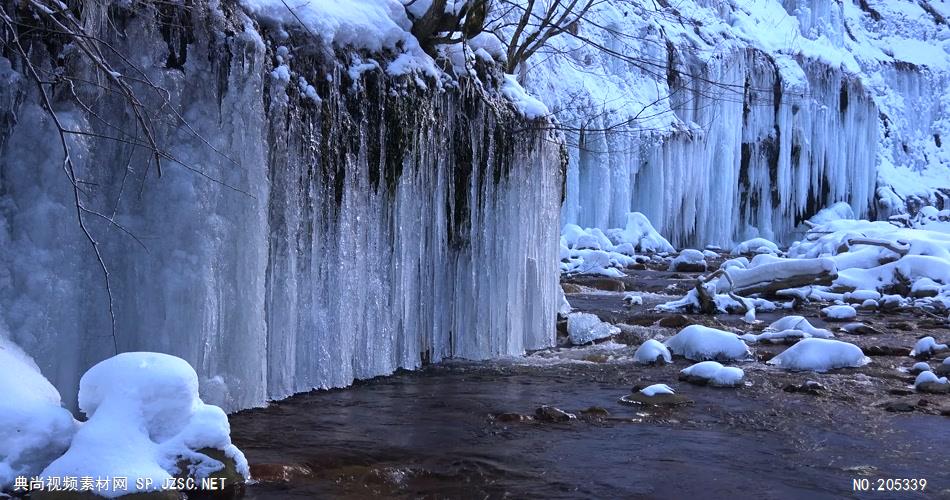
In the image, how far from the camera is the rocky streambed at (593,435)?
382 centimetres

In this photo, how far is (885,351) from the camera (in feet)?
27.1

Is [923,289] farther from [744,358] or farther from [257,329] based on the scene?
[257,329]

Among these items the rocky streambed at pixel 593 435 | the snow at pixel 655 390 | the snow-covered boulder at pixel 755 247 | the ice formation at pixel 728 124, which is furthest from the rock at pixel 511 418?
the snow-covered boulder at pixel 755 247

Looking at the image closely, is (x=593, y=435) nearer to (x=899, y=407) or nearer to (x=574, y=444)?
(x=574, y=444)

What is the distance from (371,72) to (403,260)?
4.66ft

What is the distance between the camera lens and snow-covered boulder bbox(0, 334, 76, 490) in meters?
3.07

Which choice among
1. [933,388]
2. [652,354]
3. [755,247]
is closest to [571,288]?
[652,354]

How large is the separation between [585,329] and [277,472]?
219 inches

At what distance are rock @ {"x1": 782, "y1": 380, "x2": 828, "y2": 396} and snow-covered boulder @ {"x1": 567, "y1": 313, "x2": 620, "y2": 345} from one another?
2.77 metres

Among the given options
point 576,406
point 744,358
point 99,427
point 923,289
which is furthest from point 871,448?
point 923,289

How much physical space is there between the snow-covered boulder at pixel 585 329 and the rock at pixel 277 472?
5233 millimetres

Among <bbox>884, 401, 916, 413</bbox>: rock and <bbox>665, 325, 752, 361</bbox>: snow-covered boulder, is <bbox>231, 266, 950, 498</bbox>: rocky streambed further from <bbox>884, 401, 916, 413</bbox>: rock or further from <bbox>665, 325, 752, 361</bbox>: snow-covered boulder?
<bbox>665, 325, 752, 361</bbox>: snow-covered boulder

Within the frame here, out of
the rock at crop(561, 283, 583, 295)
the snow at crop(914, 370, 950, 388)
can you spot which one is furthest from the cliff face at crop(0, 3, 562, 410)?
the rock at crop(561, 283, 583, 295)

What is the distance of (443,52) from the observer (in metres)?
7.07
